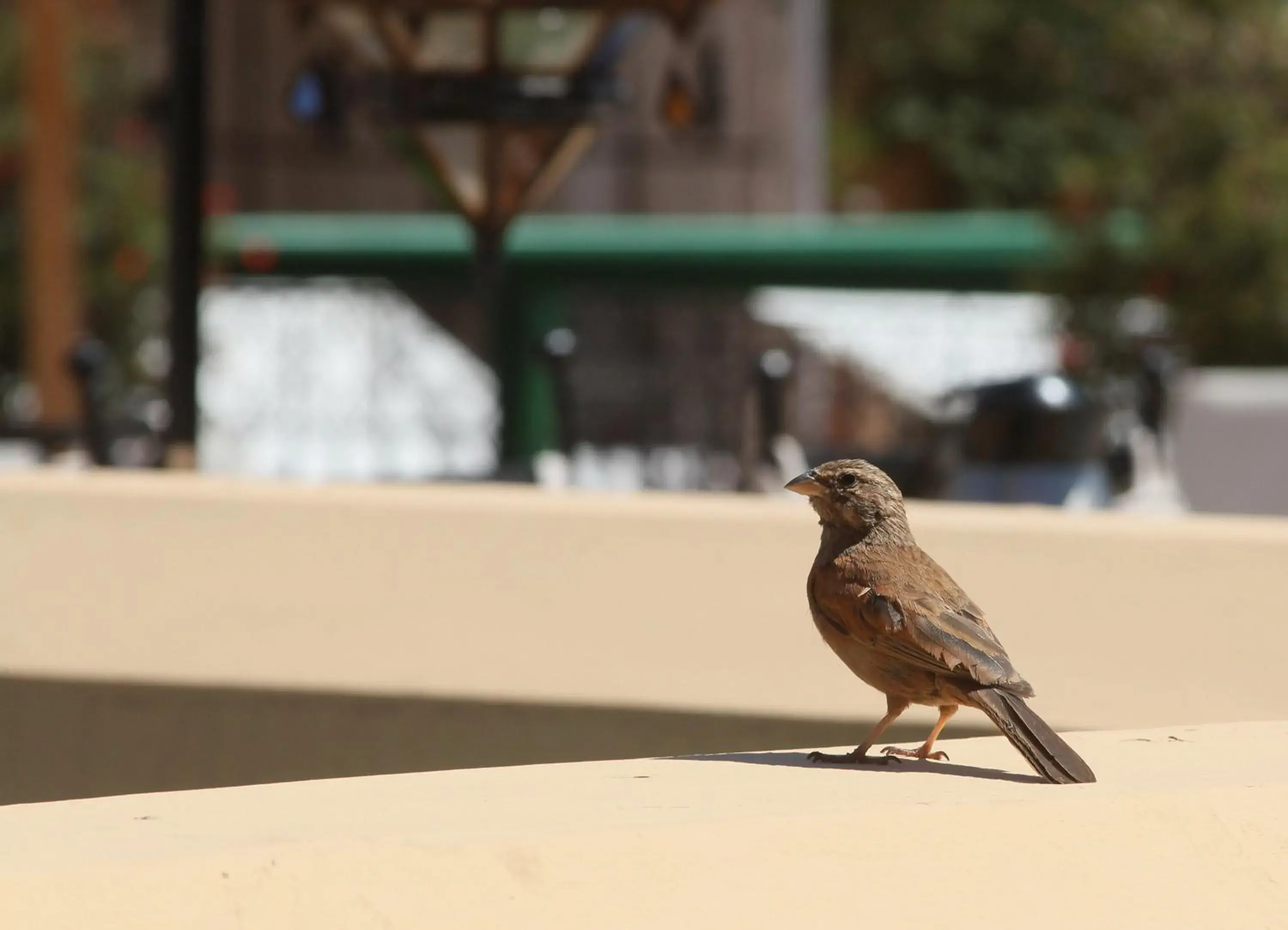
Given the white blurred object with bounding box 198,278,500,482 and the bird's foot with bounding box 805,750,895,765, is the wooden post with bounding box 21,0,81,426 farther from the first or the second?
the bird's foot with bounding box 805,750,895,765

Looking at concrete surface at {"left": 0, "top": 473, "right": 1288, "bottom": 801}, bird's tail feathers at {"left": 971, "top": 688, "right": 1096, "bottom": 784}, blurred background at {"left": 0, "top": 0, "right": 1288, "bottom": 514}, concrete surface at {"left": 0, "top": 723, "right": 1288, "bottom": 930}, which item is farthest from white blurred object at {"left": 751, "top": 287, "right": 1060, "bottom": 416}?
concrete surface at {"left": 0, "top": 723, "right": 1288, "bottom": 930}

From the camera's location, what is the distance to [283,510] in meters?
7.21

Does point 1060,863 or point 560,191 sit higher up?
point 560,191

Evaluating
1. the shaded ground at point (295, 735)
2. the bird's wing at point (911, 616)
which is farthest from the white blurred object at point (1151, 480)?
the bird's wing at point (911, 616)

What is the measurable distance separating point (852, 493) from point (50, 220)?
14.4 metres

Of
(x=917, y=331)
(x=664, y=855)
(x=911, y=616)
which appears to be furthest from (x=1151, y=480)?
(x=664, y=855)

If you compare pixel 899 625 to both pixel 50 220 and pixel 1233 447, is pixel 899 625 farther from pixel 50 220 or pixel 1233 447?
pixel 50 220

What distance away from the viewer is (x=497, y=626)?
7059 mm

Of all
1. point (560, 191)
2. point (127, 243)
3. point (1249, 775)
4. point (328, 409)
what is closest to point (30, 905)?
point (1249, 775)

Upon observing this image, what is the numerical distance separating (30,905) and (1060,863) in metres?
1.74

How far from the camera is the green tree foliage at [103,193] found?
20.1m

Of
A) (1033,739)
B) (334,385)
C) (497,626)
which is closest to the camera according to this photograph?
(1033,739)

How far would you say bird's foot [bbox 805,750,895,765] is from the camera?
450cm

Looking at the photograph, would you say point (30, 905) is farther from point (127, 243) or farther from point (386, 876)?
point (127, 243)
